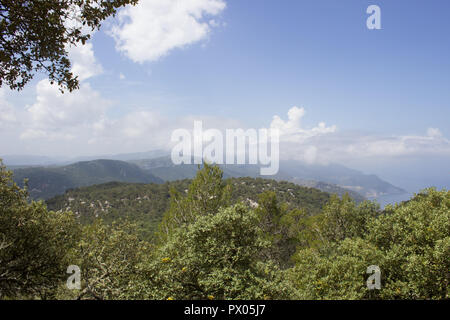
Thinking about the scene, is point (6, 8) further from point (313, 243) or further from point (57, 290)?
point (313, 243)

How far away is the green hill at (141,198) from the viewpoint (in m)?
134

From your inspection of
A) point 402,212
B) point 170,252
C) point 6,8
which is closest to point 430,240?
point 402,212

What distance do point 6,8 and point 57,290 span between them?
10801 millimetres

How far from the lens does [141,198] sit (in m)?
165
